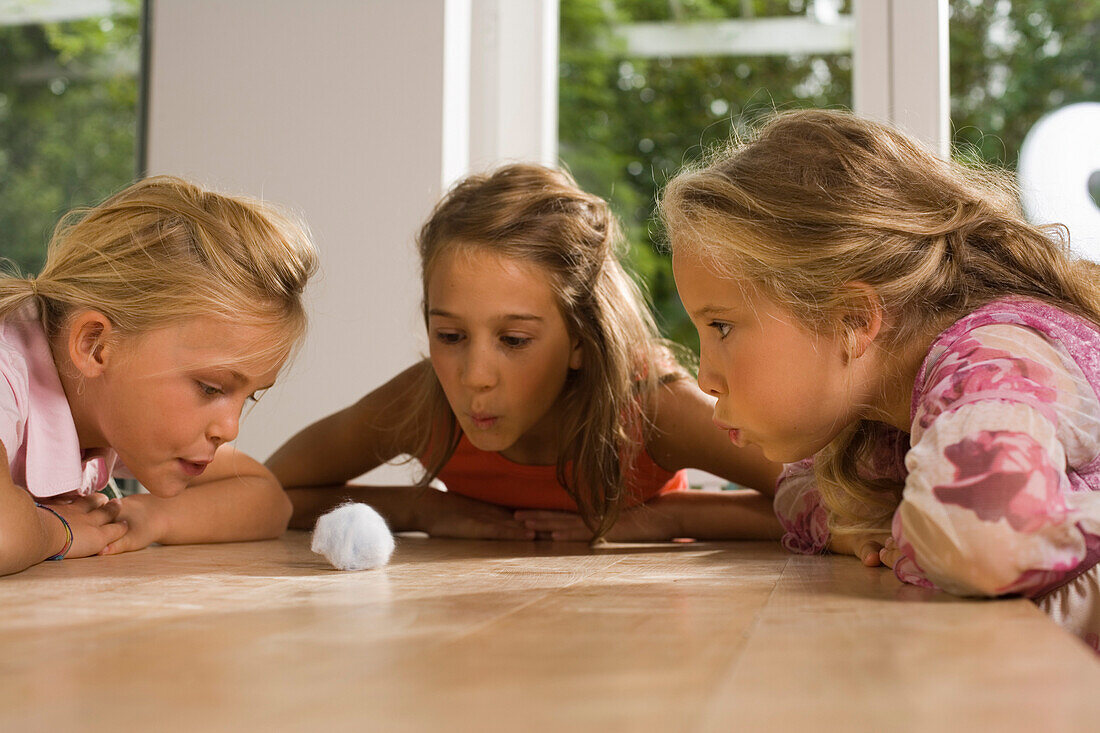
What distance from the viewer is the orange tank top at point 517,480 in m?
1.65

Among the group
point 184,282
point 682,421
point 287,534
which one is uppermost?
point 184,282

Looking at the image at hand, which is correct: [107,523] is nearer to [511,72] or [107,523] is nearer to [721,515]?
[721,515]

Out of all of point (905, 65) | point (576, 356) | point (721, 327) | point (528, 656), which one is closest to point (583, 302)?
point (576, 356)

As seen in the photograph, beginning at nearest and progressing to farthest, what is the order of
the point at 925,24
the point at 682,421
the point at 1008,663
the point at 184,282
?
the point at 1008,663 → the point at 184,282 → the point at 682,421 → the point at 925,24

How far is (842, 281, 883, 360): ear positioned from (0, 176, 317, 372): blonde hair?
682mm

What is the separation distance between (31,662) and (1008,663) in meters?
0.52

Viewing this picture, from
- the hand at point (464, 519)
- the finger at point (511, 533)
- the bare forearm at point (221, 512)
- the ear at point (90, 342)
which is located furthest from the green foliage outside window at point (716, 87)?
the ear at point (90, 342)

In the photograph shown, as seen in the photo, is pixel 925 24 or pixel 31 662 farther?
pixel 925 24

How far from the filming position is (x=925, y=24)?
Answer: 231 cm

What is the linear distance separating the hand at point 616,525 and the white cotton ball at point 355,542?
428mm

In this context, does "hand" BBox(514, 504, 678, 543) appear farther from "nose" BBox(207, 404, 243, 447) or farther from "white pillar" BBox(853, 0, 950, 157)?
"white pillar" BBox(853, 0, 950, 157)

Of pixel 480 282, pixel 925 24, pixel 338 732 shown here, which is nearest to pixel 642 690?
pixel 338 732

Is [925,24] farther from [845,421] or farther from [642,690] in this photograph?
[642,690]

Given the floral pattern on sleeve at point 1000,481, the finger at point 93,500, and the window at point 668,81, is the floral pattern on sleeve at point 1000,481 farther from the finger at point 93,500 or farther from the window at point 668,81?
the window at point 668,81
